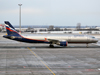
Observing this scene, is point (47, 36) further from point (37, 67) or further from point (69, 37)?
point (37, 67)

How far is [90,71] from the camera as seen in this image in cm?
2175

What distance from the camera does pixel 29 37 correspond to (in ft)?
141

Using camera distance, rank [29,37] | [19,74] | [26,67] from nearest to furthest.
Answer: [19,74] → [26,67] → [29,37]

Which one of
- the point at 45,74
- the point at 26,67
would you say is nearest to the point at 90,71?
the point at 45,74

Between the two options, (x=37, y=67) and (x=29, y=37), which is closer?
(x=37, y=67)

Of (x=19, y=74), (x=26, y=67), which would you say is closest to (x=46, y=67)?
(x=26, y=67)

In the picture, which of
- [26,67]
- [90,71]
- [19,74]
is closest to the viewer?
[19,74]

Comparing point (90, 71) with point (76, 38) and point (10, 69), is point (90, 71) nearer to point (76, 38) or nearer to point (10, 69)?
point (10, 69)

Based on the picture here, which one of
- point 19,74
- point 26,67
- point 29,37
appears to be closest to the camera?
point 19,74

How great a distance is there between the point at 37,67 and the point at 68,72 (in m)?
4.57

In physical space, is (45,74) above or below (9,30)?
below

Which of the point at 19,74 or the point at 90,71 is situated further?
the point at 90,71

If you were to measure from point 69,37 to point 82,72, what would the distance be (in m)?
23.0

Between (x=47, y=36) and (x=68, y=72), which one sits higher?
(x=47, y=36)
